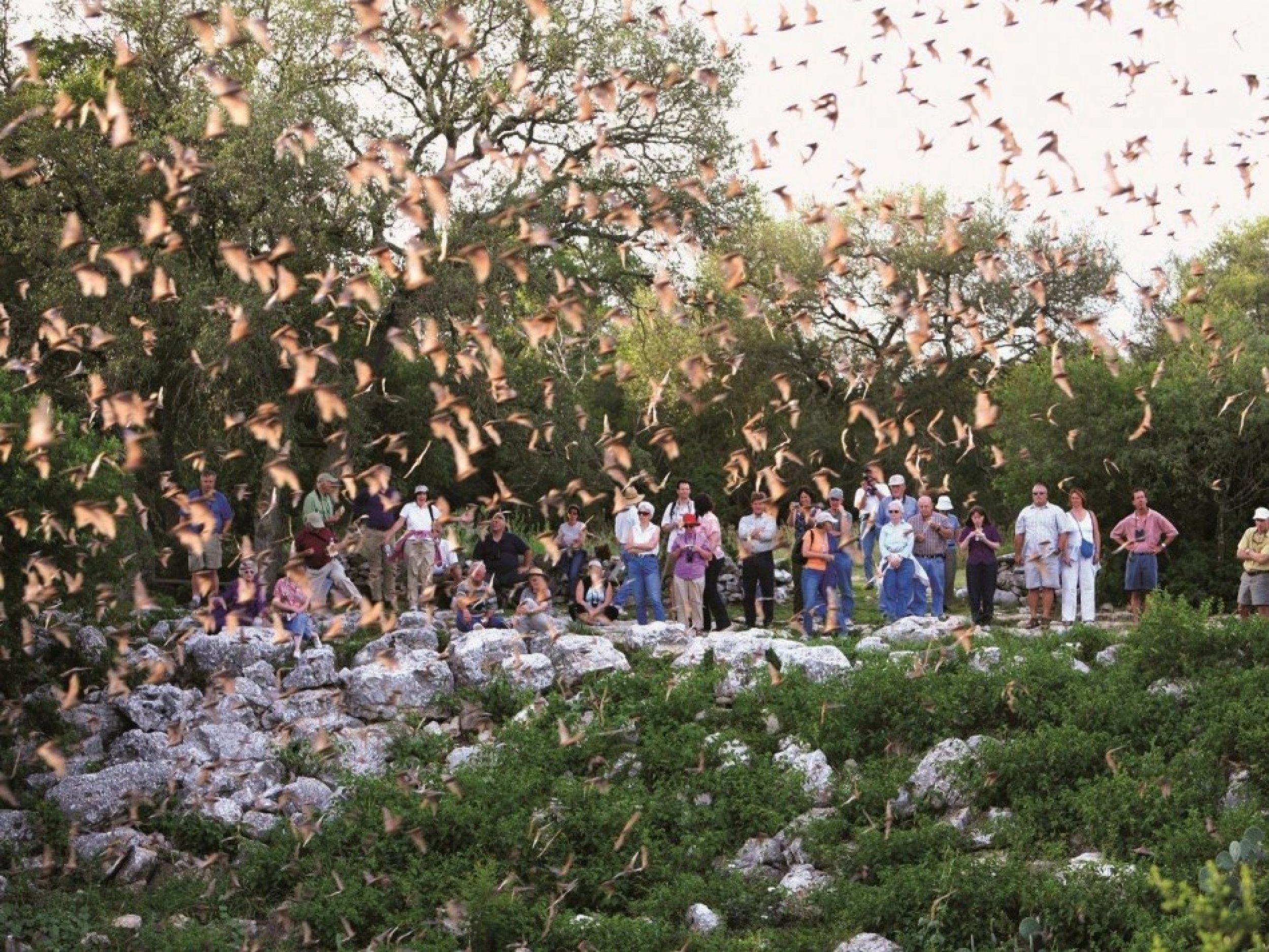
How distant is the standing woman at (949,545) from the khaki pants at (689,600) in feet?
10.1

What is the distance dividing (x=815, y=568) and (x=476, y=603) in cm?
398

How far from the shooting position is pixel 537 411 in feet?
97.6

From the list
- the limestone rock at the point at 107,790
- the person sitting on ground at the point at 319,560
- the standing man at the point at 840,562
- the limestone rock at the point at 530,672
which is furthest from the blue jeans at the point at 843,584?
the limestone rock at the point at 107,790

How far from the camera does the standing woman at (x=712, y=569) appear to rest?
19188mm

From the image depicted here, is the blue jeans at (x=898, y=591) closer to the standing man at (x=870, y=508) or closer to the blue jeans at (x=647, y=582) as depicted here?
the standing man at (x=870, y=508)

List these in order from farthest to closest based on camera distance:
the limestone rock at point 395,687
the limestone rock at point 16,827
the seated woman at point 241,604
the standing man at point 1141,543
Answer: the standing man at point 1141,543
the limestone rock at point 395,687
the seated woman at point 241,604
the limestone rock at point 16,827

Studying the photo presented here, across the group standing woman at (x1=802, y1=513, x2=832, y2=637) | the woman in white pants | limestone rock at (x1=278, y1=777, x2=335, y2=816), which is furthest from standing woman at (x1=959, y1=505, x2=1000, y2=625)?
limestone rock at (x1=278, y1=777, x2=335, y2=816)

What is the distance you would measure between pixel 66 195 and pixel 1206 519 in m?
19.0

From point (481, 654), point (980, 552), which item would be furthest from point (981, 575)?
point (481, 654)

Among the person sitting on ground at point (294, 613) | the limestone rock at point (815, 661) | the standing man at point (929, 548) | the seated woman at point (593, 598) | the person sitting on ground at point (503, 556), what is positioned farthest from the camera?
the person sitting on ground at point (503, 556)

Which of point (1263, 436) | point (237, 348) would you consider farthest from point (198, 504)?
point (1263, 436)

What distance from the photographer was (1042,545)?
1884 cm

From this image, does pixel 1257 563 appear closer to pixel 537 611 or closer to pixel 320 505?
pixel 537 611

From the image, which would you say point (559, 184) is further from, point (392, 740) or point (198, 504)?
point (198, 504)
